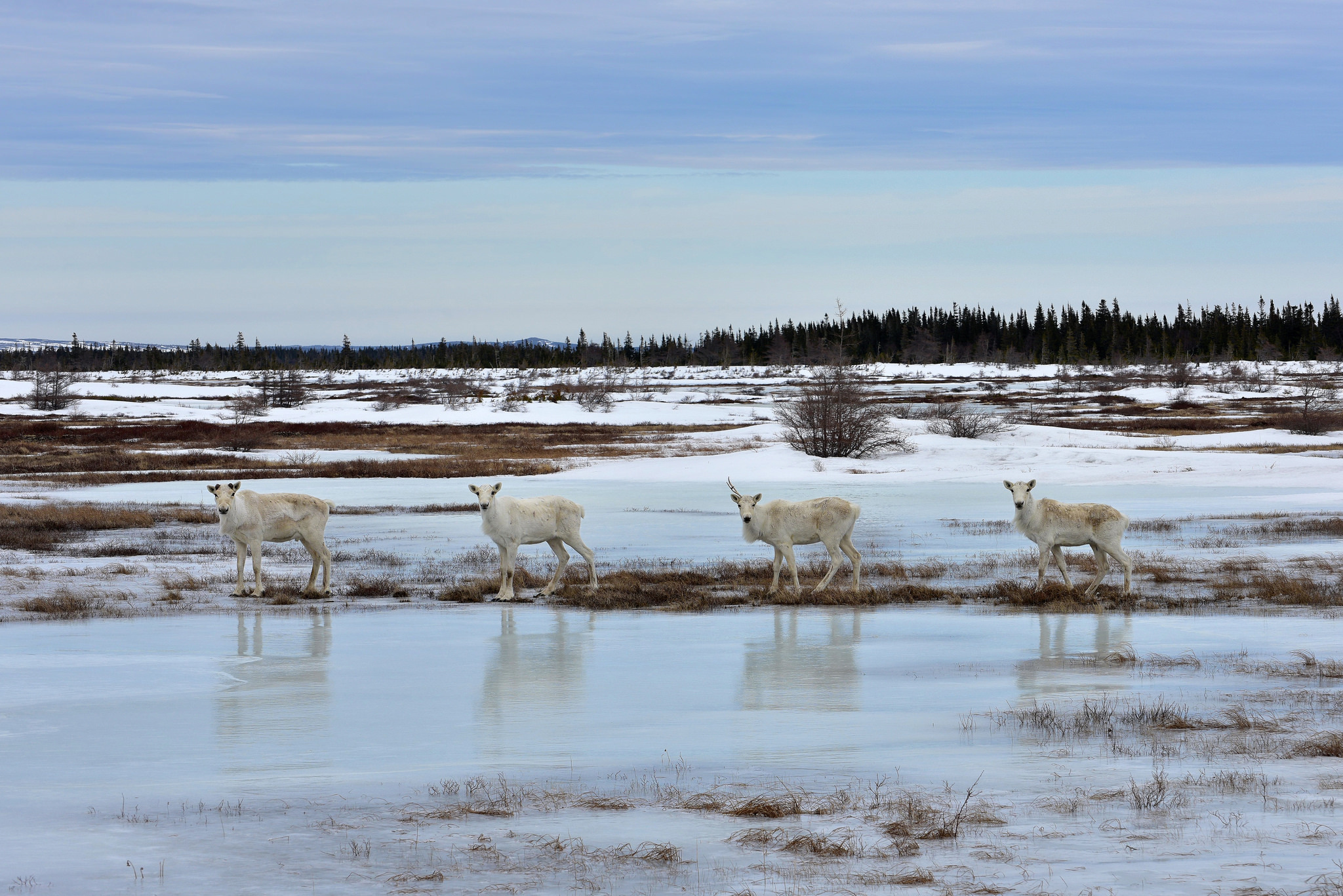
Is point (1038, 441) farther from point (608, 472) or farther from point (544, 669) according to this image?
point (544, 669)

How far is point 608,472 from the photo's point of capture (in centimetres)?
3775

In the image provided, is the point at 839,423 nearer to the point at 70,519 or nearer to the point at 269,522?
the point at 70,519

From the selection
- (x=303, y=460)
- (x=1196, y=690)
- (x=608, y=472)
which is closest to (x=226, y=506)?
(x=1196, y=690)

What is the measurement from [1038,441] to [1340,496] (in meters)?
18.0

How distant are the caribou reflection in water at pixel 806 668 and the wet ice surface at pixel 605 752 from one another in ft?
0.15

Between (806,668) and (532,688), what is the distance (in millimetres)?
2433

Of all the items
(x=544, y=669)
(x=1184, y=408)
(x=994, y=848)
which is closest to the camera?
(x=994, y=848)

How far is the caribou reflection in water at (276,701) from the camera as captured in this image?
8.20 meters

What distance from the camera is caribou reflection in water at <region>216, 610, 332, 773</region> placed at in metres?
→ 8.20

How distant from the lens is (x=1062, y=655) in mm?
11594

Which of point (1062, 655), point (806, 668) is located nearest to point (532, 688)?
point (806, 668)

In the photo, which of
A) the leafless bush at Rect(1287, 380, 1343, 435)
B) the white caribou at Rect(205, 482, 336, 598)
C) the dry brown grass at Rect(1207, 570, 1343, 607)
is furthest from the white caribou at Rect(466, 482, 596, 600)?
the leafless bush at Rect(1287, 380, 1343, 435)

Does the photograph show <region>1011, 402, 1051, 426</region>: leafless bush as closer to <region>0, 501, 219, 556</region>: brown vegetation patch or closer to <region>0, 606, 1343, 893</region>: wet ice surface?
<region>0, 501, 219, 556</region>: brown vegetation patch

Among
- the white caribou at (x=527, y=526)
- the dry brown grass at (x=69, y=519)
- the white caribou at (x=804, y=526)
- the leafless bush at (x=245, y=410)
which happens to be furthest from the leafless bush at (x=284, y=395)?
the white caribou at (x=804, y=526)
